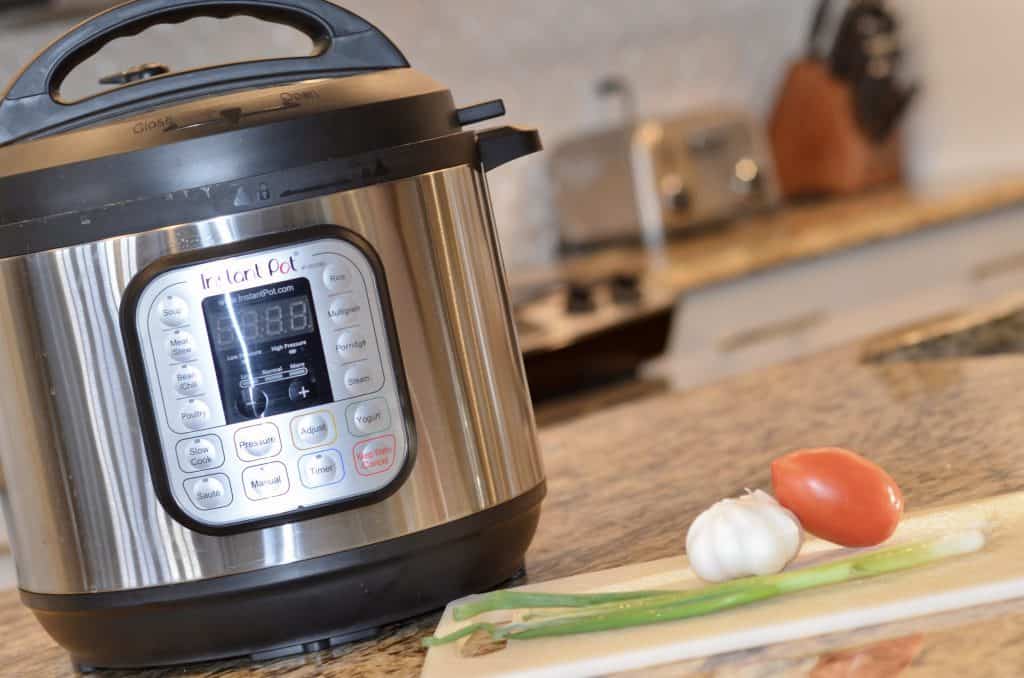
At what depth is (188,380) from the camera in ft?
2.02

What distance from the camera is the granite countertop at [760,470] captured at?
53 cm

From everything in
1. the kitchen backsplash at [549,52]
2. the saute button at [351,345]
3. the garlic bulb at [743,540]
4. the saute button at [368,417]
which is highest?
the kitchen backsplash at [549,52]

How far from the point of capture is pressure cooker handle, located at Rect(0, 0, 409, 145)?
2.16ft

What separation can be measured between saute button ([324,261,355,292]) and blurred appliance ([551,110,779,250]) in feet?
7.36

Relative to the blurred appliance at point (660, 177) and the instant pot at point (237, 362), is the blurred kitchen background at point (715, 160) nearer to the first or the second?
the blurred appliance at point (660, 177)

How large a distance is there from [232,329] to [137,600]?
0.45 feet

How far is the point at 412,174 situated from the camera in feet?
2.14

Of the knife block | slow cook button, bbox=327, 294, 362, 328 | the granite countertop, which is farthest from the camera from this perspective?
the knife block

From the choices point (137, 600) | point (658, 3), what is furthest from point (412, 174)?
point (658, 3)

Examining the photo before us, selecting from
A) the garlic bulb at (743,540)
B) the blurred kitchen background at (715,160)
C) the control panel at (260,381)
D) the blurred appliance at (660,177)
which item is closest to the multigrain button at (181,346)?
the control panel at (260,381)

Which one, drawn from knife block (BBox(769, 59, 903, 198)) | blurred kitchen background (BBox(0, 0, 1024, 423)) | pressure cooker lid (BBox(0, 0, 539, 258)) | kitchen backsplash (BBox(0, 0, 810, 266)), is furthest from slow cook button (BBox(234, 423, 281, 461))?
knife block (BBox(769, 59, 903, 198))

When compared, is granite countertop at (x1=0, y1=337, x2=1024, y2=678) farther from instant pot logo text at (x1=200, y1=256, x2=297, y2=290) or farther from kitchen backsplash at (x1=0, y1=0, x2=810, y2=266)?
kitchen backsplash at (x1=0, y1=0, x2=810, y2=266)

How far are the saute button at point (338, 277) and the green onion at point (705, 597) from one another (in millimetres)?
159

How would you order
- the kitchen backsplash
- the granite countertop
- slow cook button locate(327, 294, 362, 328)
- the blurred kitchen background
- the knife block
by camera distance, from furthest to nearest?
the knife block, the kitchen backsplash, the blurred kitchen background, slow cook button locate(327, 294, 362, 328), the granite countertop
